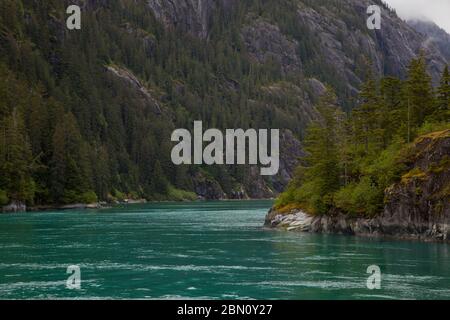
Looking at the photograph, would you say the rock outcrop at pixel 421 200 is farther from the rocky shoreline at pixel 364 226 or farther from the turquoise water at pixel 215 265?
the turquoise water at pixel 215 265

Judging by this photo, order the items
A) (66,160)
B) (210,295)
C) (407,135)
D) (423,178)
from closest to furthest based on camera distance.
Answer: (210,295)
(423,178)
(407,135)
(66,160)

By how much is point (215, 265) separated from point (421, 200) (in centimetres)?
2863

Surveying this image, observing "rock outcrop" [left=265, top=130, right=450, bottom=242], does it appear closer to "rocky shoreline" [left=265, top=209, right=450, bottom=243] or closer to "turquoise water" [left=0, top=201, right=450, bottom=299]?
"rocky shoreline" [left=265, top=209, right=450, bottom=243]

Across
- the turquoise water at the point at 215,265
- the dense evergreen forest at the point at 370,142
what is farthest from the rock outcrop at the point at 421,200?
the turquoise water at the point at 215,265

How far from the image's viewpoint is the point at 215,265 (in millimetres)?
48344

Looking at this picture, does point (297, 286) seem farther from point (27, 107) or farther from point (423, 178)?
point (27, 107)

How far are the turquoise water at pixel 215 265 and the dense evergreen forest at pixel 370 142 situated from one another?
7330 millimetres

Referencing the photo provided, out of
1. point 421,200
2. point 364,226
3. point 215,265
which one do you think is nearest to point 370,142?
point 364,226

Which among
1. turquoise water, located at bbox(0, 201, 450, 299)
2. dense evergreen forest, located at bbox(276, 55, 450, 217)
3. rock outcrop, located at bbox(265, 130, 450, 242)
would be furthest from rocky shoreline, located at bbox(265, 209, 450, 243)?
turquoise water, located at bbox(0, 201, 450, 299)

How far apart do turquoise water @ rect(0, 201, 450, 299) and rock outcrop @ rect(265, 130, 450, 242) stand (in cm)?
379

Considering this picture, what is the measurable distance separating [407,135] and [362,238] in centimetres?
1613

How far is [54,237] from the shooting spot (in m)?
70.2

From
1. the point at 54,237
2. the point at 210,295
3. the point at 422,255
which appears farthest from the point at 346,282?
the point at 54,237

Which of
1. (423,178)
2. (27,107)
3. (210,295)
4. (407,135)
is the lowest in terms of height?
(210,295)
